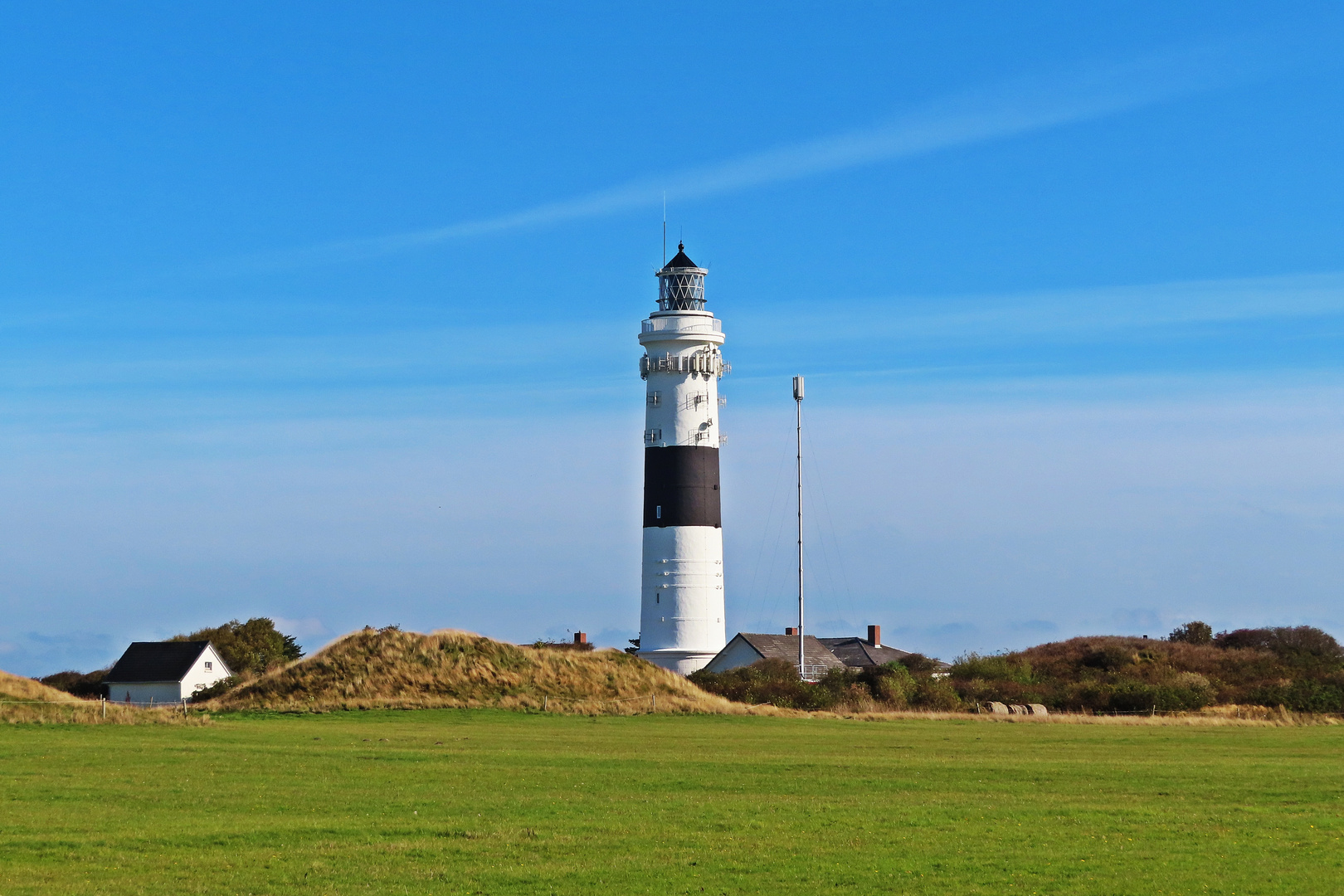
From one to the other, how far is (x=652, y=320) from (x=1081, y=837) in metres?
54.4

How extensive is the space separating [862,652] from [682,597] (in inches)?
626

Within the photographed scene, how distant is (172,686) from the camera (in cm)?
8025

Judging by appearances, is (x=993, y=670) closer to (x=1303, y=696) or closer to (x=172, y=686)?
(x=1303, y=696)

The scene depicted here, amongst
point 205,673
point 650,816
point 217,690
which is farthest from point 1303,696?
point 205,673

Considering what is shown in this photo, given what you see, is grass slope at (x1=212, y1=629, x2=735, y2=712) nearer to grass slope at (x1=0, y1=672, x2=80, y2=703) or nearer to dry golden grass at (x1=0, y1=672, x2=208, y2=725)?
grass slope at (x1=0, y1=672, x2=80, y2=703)

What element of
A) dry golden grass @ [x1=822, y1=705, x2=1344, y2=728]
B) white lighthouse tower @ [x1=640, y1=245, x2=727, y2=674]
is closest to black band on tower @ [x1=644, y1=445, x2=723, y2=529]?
white lighthouse tower @ [x1=640, y1=245, x2=727, y2=674]

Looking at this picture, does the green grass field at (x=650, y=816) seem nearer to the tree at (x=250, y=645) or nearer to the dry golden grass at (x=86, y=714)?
the dry golden grass at (x=86, y=714)

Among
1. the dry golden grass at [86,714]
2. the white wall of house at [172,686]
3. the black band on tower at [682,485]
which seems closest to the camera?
the dry golden grass at [86,714]

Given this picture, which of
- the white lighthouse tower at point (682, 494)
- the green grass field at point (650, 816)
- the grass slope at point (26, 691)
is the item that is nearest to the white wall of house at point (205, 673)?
the grass slope at point (26, 691)

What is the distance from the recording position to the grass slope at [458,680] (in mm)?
53594

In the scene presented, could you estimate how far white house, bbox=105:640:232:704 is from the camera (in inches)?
3162

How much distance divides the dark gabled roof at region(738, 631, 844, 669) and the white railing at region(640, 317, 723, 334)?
50.6 feet

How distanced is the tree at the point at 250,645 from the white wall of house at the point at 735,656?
26.4m

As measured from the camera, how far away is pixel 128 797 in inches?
915
